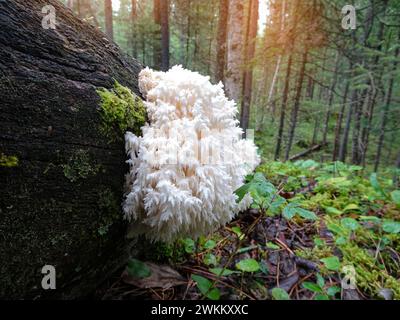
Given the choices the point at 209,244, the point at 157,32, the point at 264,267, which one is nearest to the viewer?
the point at 264,267

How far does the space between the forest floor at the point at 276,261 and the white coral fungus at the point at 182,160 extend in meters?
0.25

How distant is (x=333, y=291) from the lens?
79.3 inches

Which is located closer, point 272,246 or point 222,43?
point 272,246

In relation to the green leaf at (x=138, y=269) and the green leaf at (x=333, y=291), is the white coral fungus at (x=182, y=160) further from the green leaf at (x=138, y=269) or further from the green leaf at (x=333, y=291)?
the green leaf at (x=333, y=291)

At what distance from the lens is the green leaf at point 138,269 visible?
203 cm

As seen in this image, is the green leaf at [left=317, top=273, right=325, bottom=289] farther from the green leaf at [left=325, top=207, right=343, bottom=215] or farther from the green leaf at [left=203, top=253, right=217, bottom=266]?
the green leaf at [left=325, top=207, right=343, bottom=215]

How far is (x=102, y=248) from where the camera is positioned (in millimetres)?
1635

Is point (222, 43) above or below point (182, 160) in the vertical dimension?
above

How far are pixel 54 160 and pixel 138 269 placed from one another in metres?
1.12

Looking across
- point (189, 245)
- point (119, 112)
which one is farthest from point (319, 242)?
point (119, 112)

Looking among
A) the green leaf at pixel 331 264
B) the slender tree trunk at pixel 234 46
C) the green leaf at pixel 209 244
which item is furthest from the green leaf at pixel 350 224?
the slender tree trunk at pixel 234 46

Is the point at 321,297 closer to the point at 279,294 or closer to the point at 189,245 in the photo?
the point at 279,294

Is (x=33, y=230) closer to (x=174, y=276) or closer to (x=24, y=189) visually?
(x=24, y=189)

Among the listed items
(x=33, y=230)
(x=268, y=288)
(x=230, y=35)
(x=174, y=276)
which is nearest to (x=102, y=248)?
(x=33, y=230)
